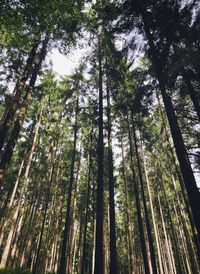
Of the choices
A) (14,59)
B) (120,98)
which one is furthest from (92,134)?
(14,59)

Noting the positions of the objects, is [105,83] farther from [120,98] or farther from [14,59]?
[14,59]

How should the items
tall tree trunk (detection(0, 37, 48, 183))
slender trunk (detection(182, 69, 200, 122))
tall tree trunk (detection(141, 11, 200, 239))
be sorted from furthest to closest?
slender trunk (detection(182, 69, 200, 122)) < tall tree trunk (detection(0, 37, 48, 183)) < tall tree trunk (detection(141, 11, 200, 239))

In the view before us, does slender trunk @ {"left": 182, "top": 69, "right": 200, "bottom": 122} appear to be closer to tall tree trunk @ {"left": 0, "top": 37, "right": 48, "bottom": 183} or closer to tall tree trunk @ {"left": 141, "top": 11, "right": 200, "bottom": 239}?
tall tree trunk @ {"left": 141, "top": 11, "right": 200, "bottom": 239}

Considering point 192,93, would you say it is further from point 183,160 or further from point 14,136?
point 14,136

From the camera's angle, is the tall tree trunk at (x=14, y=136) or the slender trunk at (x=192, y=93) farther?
the slender trunk at (x=192, y=93)

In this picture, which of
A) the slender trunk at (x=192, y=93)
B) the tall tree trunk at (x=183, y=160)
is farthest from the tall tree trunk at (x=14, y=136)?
the slender trunk at (x=192, y=93)

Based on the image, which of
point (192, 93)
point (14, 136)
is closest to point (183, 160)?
point (192, 93)

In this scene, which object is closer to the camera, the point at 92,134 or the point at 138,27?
the point at 138,27

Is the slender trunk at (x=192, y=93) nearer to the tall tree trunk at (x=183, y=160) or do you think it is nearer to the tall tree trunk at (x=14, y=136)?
the tall tree trunk at (x=183, y=160)

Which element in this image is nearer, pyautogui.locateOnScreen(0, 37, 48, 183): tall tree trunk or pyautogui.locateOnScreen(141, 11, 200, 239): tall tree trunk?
pyautogui.locateOnScreen(141, 11, 200, 239): tall tree trunk

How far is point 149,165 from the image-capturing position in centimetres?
2653

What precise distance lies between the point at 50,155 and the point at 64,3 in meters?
13.1

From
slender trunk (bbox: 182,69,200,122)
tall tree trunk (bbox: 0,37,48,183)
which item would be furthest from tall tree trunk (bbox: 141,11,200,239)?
tall tree trunk (bbox: 0,37,48,183)

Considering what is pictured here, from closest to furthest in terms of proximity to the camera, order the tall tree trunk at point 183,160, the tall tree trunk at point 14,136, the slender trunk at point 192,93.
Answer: the tall tree trunk at point 183,160 < the tall tree trunk at point 14,136 < the slender trunk at point 192,93
